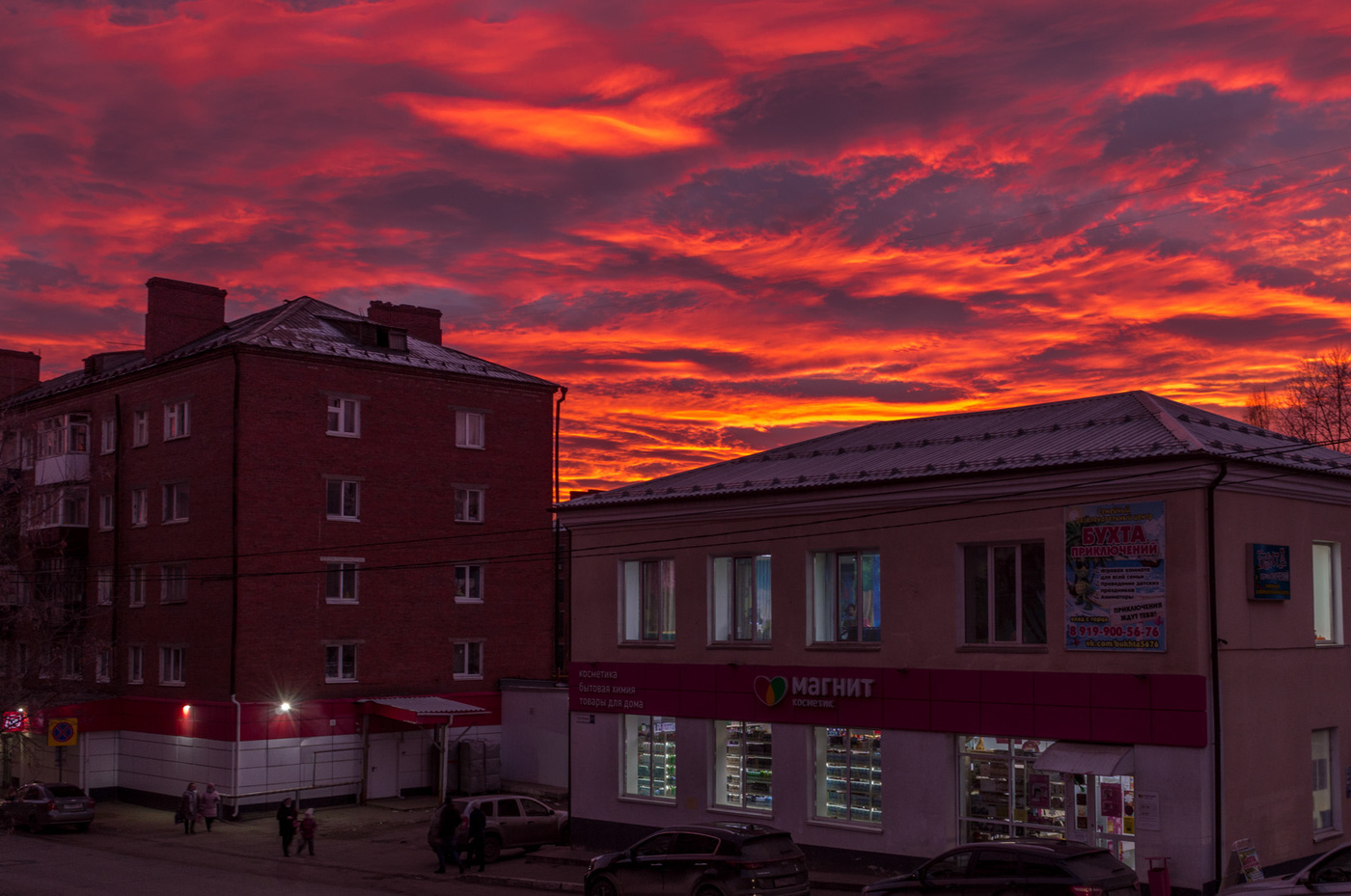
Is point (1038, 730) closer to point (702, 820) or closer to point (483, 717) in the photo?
point (702, 820)

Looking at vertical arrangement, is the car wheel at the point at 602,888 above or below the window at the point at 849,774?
below

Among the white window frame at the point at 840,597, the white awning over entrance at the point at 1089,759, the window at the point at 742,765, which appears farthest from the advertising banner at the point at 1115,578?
the window at the point at 742,765

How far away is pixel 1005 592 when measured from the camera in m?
26.2

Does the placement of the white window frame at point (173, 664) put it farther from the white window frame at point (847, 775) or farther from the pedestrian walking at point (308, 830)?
the white window frame at point (847, 775)

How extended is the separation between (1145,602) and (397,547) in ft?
102

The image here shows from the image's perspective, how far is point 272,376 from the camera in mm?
45750

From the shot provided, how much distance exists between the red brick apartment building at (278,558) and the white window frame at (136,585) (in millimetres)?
120

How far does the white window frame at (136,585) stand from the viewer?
49.6 metres

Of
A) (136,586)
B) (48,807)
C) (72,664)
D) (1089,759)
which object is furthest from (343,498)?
(1089,759)

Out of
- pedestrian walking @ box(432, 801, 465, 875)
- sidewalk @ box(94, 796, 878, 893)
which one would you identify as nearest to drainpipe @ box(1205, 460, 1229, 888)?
sidewalk @ box(94, 796, 878, 893)

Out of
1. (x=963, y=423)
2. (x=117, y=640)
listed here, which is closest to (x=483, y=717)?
(x=117, y=640)

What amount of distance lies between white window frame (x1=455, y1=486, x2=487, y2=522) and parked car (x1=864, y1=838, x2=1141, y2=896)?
107 ft

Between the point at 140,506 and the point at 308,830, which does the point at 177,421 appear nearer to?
the point at 140,506

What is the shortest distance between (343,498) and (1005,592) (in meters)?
28.5
